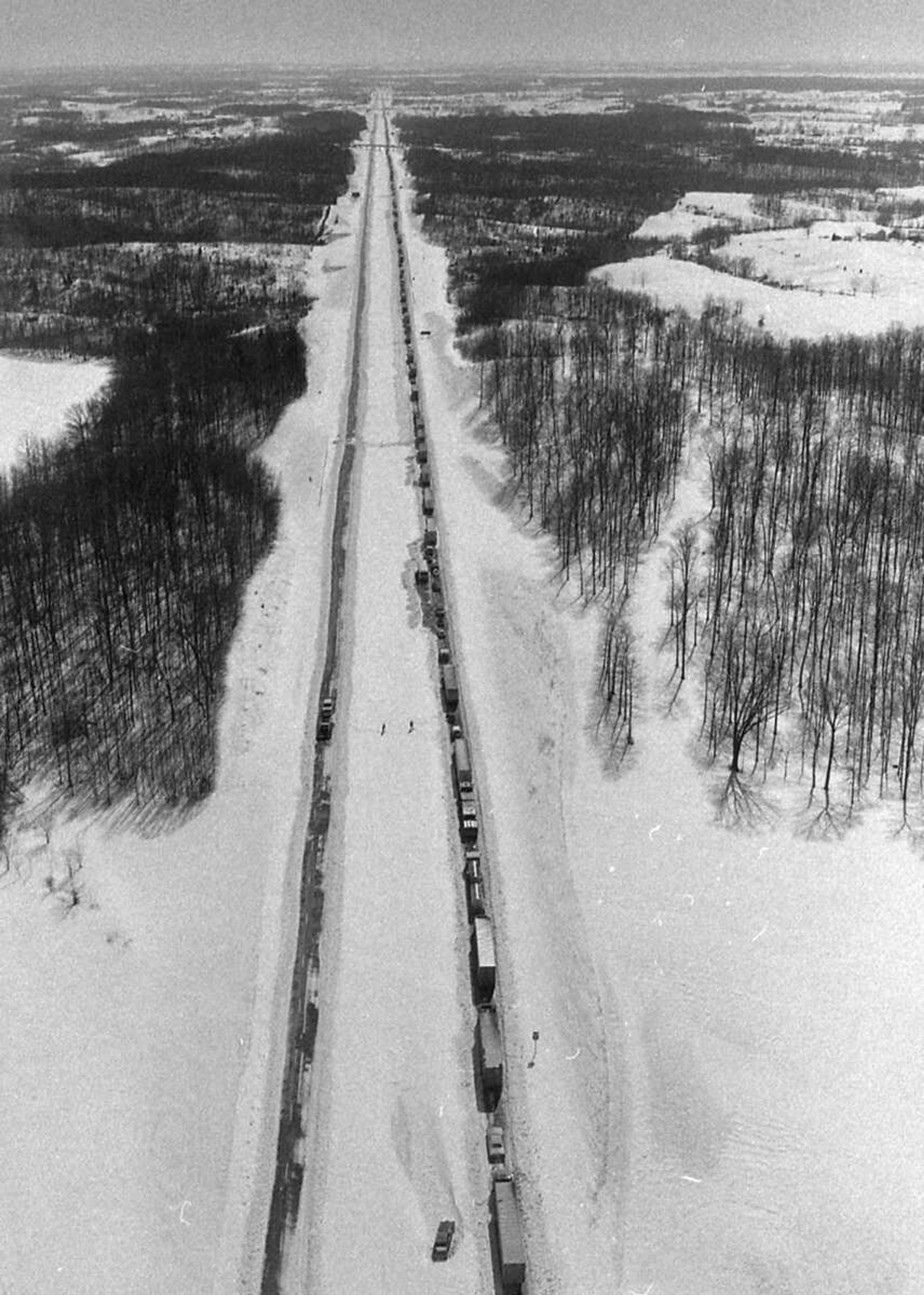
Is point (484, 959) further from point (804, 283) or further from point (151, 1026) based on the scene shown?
point (804, 283)

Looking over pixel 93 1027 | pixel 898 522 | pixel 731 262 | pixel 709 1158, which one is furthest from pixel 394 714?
pixel 731 262

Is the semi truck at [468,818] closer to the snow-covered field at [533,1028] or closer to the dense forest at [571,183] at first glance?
the snow-covered field at [533,1028]

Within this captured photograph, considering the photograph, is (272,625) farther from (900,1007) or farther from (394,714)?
(900,1007)

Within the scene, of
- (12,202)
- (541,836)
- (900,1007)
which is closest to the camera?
(900,1007)

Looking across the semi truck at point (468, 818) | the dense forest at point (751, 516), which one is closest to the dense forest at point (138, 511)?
the semi truck at point (468, 818)

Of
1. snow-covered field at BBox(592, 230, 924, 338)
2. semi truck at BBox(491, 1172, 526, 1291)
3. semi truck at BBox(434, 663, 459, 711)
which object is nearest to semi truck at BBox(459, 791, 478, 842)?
semi truck at BBox(434, 663, 459, 711)
